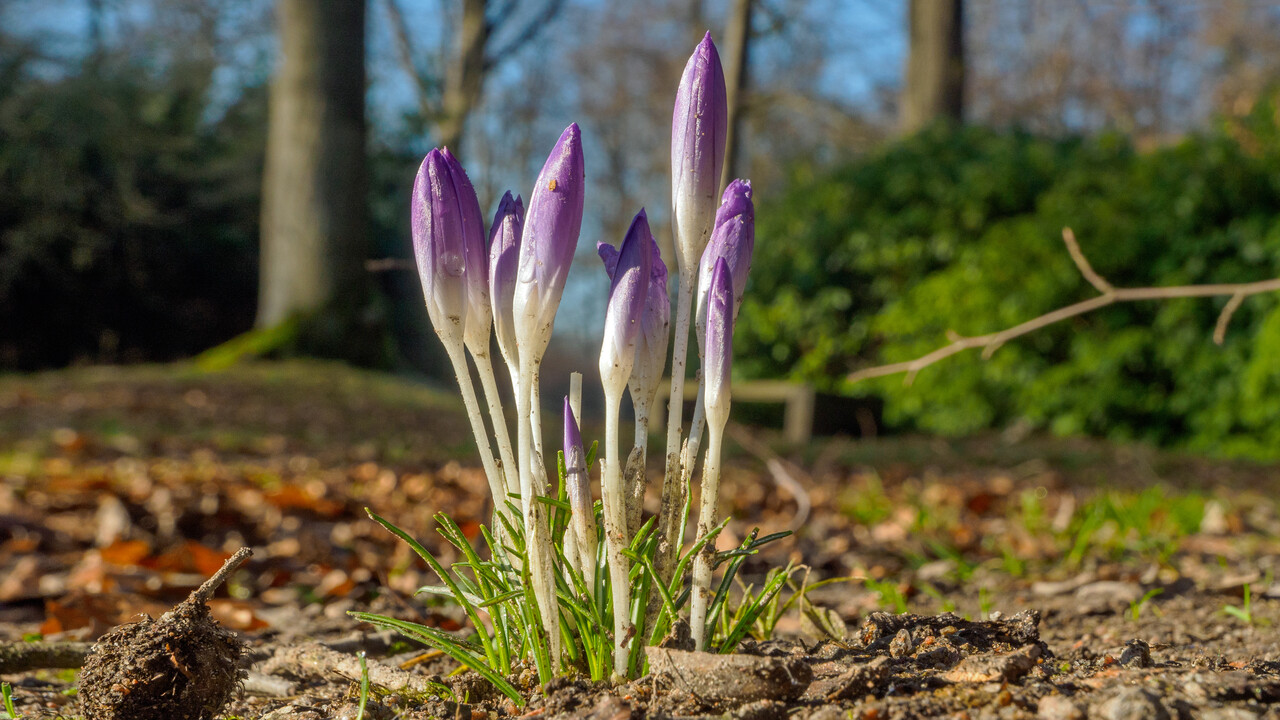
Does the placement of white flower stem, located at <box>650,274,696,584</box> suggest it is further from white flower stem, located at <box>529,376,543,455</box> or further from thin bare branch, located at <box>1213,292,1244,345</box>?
thin bare branch, located at <box>1213,292,1244,345</box>

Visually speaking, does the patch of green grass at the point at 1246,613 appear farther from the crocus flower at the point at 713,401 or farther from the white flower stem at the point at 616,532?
the white flower stem at the point at 616,532

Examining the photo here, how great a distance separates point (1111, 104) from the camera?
25.3 meters

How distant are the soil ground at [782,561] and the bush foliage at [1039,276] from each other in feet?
2.00


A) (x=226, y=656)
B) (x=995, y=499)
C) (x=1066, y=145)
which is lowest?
(x=995, y=499)

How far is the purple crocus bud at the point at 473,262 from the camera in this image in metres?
1.16

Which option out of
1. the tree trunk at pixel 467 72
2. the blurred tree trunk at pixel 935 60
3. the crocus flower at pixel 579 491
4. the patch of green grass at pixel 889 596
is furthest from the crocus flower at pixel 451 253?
the tree trunk at pixel 467 72

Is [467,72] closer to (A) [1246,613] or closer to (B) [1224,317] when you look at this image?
(B) [1224,317]

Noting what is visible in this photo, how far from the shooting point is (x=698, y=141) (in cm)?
116

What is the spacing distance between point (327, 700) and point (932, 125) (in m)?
8.96

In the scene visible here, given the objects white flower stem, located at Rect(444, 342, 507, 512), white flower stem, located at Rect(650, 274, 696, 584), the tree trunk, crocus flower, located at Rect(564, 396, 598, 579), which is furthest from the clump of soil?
the tree trunk

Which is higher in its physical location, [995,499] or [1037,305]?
[1037,305]

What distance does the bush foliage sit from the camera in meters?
6.47

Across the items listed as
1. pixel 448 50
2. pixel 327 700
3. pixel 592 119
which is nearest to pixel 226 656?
pixel 327 700

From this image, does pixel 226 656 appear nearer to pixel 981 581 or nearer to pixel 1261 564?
pixel 981 581
